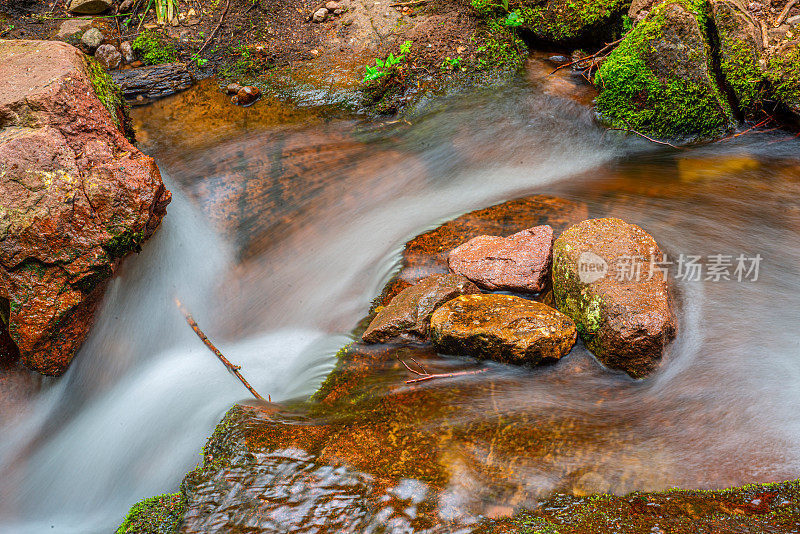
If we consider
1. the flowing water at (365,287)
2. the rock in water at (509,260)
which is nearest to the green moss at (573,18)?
the flowing water at (365,287)

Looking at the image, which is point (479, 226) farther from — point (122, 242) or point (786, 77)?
point (786, 77)

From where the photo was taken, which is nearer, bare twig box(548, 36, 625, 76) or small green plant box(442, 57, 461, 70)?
bare twig box(548, 36, 625, 76)

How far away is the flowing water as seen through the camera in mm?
3076

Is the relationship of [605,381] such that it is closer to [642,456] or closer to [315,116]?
[642,456]

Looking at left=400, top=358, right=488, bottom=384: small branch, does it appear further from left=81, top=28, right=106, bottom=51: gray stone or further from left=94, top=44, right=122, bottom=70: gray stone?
left=81, top=28, right=106, bottom=51: gray stone

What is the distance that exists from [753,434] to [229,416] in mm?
3505

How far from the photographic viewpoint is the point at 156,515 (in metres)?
3.04

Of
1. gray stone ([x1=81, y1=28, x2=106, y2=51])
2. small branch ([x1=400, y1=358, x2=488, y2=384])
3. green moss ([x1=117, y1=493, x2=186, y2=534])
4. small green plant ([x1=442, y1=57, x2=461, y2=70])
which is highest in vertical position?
gray stone ([x1=81, y1=28, x2=106, y2=51])

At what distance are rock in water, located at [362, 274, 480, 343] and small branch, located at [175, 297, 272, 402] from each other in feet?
3.34

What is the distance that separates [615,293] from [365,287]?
2.07 metres

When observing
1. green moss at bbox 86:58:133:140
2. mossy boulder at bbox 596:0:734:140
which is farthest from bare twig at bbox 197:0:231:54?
mossy boulder at bbox 596:0:734:140

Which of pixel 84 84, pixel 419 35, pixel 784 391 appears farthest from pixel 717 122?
Result: pixel 84 84

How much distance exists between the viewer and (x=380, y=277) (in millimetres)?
4262

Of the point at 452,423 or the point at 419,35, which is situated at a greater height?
the point at 419,35
